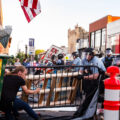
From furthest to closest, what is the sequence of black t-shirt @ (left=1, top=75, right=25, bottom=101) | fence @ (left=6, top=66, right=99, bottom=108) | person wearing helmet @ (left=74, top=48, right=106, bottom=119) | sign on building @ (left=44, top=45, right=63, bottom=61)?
sign on building @ (left=44, top=45, right=63, bottom=61)
fence @ (left=6, top=66, right=99, bottom=108)
person wearing helmet @ (left=74, top=48, right=106, bottom=119)
black t-shirt @ (left=1, top=75, right=25, bottom=101)

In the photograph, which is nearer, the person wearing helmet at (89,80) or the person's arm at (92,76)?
the person wearing helmet at (89,80)

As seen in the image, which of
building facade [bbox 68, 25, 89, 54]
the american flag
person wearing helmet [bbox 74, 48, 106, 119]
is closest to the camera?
person wearing helmet [bbox 74, 48, 106, 119]

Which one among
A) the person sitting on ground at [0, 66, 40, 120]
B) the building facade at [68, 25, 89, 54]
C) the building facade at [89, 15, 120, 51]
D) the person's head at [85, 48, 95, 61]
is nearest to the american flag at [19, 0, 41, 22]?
the person's head at [85, 48, 95, 61]

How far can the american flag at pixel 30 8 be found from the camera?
839cm

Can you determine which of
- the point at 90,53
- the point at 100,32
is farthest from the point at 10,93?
the point at 100,32

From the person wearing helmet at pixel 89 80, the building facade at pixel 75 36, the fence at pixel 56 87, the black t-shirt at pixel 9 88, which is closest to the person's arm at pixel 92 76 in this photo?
the person wearing helmet at pixel 89 80

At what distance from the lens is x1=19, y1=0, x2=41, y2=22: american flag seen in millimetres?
8394

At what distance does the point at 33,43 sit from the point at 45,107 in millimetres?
15304

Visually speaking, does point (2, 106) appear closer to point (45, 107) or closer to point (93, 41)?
point (45, 107)

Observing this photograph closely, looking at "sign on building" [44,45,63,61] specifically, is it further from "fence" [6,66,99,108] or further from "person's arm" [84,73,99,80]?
"person's arm" [84,73,99,80]

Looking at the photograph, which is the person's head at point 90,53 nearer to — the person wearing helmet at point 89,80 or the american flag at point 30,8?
the person wearing helmet at point 89,80

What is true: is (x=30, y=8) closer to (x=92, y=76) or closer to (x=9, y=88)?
(x=92, y=76)

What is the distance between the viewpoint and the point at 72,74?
6.02m

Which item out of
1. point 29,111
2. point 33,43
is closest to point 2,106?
point 29,111
